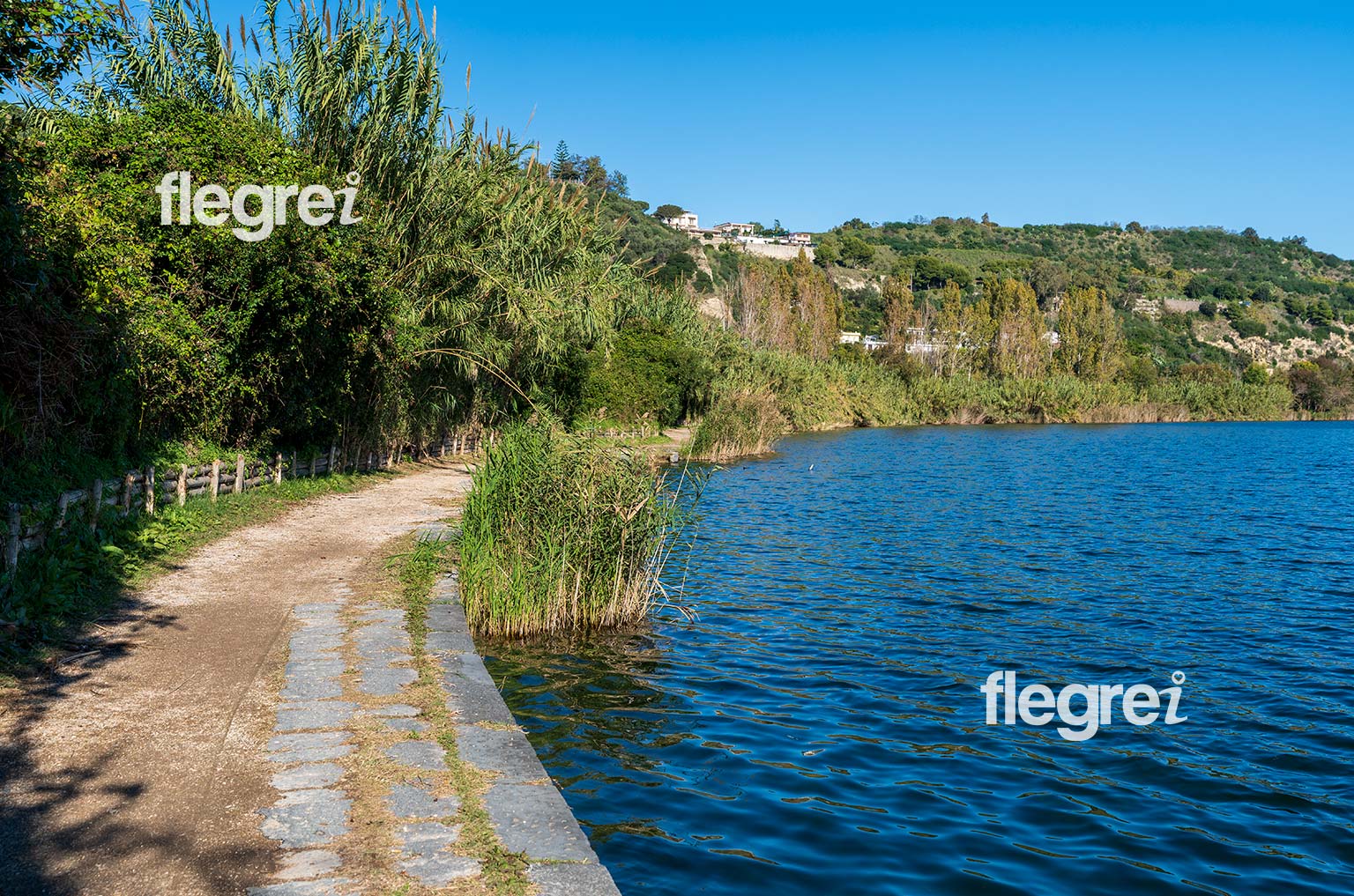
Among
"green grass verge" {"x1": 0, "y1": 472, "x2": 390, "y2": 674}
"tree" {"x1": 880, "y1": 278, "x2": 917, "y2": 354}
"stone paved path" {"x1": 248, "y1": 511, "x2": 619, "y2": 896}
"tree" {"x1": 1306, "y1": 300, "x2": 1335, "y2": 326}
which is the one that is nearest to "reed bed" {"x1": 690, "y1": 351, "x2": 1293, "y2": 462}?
"tree" {"x1": 880, "y1": 278, "x2": 917, "y2": 354}

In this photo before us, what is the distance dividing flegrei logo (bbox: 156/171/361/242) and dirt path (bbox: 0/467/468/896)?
17.2 feet

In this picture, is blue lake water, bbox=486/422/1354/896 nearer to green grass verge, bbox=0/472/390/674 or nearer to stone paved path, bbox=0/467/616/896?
stone paved path, bbox=0/467/616/896

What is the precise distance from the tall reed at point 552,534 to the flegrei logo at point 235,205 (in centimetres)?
525

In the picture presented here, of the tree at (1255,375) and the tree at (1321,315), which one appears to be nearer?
the tree at (1255,375)

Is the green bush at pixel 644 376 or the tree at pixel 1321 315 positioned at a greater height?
the tree at pixel 1321 315

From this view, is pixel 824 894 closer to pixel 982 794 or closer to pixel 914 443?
pixel 982 794

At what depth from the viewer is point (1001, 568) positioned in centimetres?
1627

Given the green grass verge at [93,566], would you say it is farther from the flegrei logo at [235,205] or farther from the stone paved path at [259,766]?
the flegrei logo at [235,205]

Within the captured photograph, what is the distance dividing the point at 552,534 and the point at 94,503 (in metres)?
4.31

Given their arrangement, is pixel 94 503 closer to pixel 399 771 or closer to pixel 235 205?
pixel 235 205

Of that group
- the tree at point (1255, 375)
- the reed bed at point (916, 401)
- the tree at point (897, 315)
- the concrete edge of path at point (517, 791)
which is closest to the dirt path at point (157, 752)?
the concrete edge of path at point (517, 791)

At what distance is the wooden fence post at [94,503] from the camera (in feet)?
31.9

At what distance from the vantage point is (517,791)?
5.18m

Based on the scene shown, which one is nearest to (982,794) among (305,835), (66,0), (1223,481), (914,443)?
(305,835)
